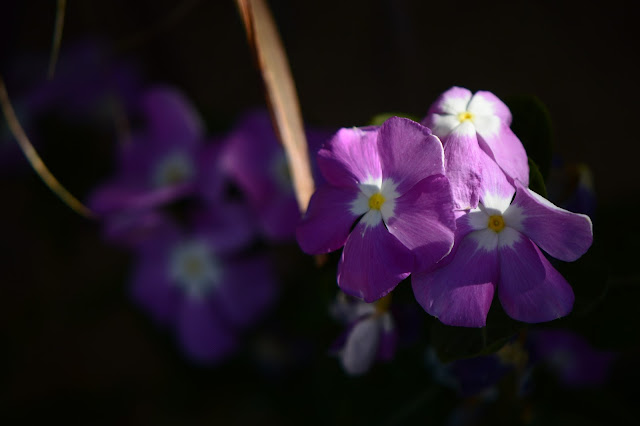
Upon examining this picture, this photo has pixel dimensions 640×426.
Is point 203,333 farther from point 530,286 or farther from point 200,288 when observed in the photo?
point 530,286

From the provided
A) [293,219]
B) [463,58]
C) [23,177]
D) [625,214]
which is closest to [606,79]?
[463,58]

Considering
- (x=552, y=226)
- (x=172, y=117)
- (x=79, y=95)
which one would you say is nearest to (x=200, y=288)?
(x=172, y=117)

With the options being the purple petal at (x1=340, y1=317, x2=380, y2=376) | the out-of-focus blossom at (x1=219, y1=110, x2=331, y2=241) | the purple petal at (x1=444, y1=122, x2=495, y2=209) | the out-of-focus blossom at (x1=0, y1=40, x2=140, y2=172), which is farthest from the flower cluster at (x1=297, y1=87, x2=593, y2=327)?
the out-of-focus blossom at (x1=0, y1=40, x2=140, y2=172)

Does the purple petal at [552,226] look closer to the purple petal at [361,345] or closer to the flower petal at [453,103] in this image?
the flower petal at [453,103]

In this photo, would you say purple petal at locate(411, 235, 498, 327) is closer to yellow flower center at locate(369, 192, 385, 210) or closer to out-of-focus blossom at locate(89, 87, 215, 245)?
yellow flower center at locate(369, 192, 385, 210)

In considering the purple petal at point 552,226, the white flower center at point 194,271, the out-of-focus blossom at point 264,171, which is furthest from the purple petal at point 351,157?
the white flower center at point 194,271

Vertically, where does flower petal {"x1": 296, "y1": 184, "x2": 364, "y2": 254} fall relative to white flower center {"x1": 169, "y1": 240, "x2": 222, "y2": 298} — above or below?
above
